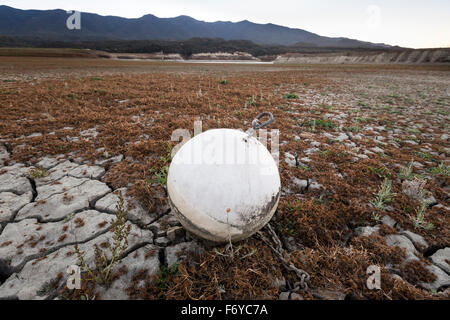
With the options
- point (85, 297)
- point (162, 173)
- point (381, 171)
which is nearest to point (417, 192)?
point (381, 171)

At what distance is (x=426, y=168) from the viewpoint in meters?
3.80

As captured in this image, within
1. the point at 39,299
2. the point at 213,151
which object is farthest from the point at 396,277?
the point at 39,299

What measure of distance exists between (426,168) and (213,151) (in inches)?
172

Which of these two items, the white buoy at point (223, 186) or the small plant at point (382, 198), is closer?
the white buoy at point (223, 186)

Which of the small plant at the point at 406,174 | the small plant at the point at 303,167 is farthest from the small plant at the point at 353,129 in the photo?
the small plant at the point at 303,167

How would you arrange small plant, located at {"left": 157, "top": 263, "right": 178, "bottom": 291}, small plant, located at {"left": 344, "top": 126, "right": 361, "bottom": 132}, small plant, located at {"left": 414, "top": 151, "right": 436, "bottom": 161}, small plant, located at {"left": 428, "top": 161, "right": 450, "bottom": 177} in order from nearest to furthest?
small plant, located at {"left": 157, "top": 263, "right": 178, "bottom": 291}, small plant, located at {"left": 428, "top": 161, "right": 450, "bottom": 177}, small plant, located at {"left": 414, "top": 151, "right": 436, "bottom": 161}, small plant, located at {"left": 344, "top": 126, "right": 361, "bottom": 132}

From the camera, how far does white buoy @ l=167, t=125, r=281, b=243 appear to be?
5.58 ft

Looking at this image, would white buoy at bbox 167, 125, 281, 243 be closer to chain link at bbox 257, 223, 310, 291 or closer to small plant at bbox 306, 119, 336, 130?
chain link at bbox 257, 223, 310, 291

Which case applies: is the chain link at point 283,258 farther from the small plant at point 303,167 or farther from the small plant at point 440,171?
the small plant at point 440,171

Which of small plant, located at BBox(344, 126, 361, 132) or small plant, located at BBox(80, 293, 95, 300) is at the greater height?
small plant, located at BBox(344, 126, 361, 132)

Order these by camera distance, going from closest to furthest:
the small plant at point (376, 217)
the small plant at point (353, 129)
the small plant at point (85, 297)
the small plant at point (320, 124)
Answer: the small plant at point (85, 297), the small plant at point (376, 217), the small plant at point (353, 129), the small plant at point (320, 124)

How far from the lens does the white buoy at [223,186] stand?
5.58 feet

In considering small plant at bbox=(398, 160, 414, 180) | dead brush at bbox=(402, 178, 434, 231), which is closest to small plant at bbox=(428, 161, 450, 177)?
small plant at bbox=(398, 160, 414, 180)
